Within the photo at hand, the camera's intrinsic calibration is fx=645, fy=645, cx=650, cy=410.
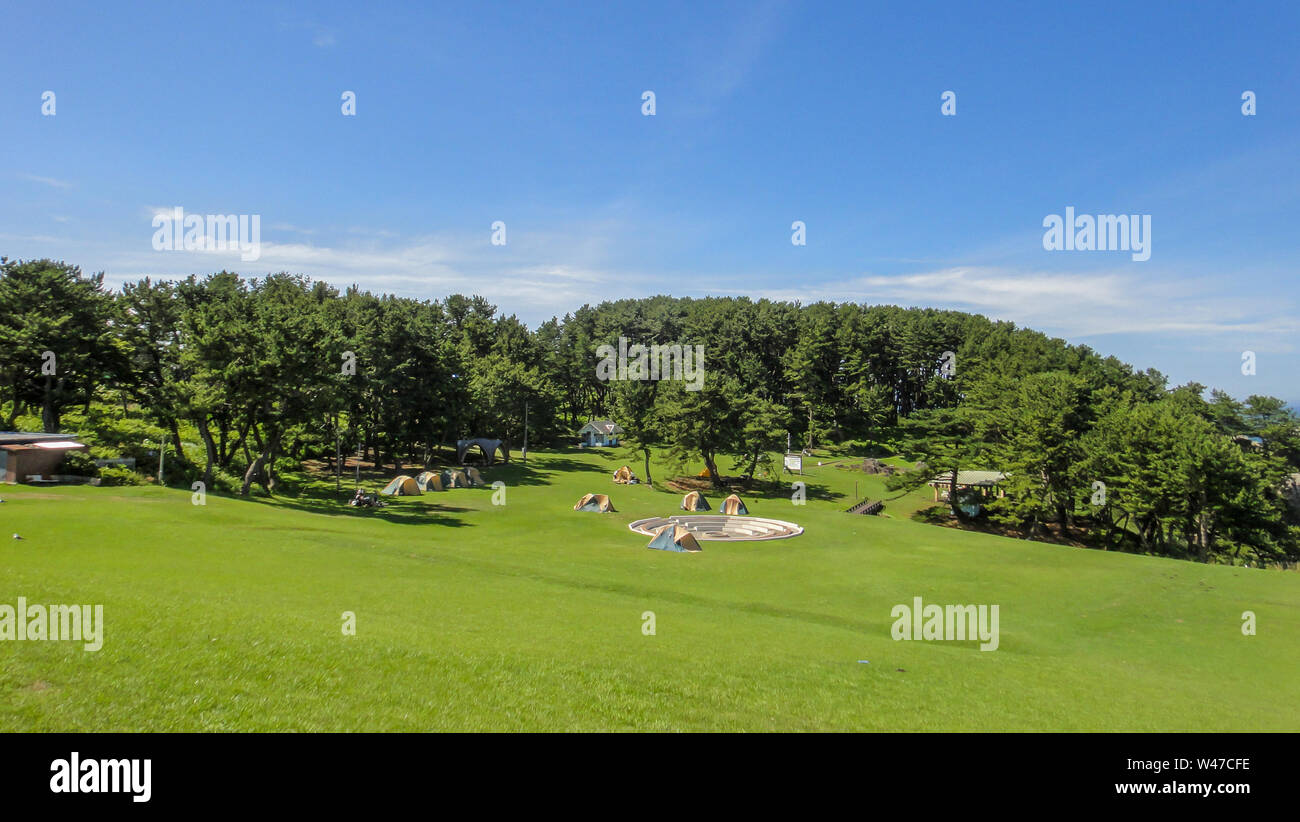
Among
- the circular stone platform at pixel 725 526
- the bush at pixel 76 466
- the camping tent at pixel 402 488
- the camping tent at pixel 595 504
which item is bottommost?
the circular stone platform at pixel 725 526

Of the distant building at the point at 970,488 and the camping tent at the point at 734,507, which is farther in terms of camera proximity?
the distant building at the point at 970,488

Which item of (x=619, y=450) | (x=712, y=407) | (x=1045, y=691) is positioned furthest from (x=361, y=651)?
(x=619, y=450)

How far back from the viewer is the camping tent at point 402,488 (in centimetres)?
5764

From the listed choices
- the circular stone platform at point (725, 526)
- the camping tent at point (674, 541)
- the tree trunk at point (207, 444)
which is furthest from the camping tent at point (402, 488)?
the camping tent at point (674, 541)

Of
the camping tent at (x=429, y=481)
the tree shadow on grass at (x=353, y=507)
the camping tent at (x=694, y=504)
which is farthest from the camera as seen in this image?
the camping tent at (x=429, y=481)

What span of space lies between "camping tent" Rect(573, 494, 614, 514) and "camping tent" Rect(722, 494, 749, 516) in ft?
34.6

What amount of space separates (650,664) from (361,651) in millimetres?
6338

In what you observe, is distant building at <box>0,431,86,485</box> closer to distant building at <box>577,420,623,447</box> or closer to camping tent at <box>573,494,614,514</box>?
camping tent at <box>573,494,614,514</box>

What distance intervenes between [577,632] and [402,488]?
148ft

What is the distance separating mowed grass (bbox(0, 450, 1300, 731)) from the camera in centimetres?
1118

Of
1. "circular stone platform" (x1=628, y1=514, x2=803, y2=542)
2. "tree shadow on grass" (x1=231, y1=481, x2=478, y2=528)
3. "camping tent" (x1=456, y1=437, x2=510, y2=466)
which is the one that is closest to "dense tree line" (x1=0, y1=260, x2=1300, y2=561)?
"camping tent" (x1=456, y1=437, x2=510, y2=466)

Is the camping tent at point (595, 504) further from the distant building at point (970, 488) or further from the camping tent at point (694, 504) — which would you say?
the distant building at point (970, 488)

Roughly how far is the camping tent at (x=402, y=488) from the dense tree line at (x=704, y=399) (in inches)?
Result: 236

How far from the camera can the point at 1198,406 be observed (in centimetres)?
8262
